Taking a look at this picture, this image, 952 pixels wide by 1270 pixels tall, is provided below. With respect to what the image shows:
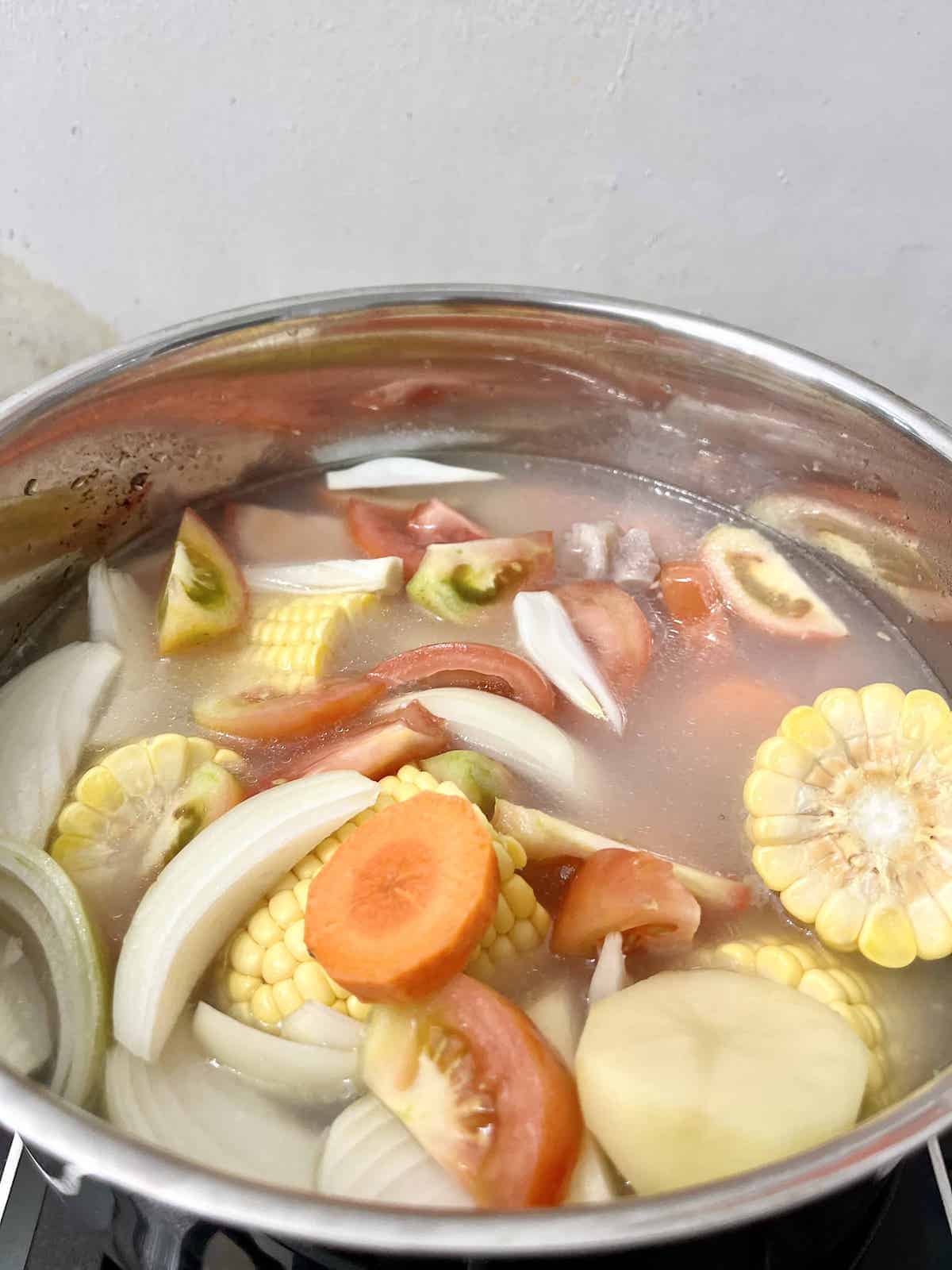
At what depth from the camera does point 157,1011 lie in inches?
27.9

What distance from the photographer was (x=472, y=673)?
3.23 ft

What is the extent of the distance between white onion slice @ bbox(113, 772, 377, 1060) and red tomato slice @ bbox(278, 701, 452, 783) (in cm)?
6

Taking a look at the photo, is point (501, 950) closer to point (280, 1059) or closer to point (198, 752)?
point (280, 1059)

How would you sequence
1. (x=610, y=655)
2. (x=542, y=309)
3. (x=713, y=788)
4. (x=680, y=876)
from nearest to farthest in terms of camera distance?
(x=680, y=876), (x=713, y=788), (x=610, y=655), (x=542, y=309)

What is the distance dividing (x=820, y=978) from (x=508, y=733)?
0.31m

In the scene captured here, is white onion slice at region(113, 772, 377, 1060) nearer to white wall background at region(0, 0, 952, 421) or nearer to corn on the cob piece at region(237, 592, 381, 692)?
corn on the cob piece at region(237, 592, 381, 692)

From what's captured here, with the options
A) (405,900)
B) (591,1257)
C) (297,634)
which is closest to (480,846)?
(405,900)

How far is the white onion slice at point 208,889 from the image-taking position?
28.0 inches

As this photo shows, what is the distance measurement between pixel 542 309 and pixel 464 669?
1.37 feet

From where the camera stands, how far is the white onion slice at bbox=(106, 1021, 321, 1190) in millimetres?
662

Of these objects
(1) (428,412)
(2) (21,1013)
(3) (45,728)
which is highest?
(1) (428,412)

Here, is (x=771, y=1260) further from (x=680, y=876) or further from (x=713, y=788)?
(x=713, y=788)

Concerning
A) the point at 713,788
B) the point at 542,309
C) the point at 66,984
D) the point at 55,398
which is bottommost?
the point at 66,984

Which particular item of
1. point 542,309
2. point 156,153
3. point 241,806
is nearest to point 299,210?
point 156,153
